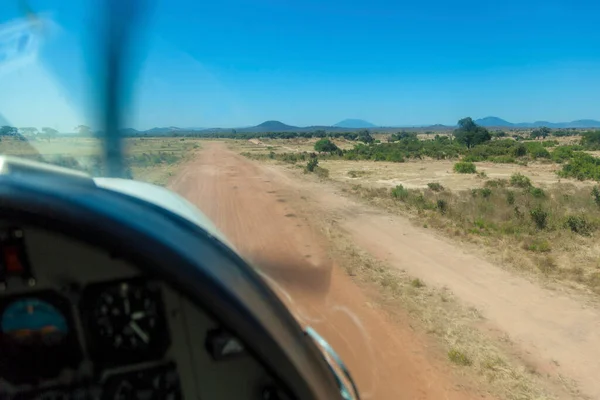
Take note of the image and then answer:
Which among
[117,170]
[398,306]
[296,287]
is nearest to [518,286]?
[398,306]

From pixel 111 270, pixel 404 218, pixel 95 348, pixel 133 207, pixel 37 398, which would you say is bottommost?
pixel 404 218

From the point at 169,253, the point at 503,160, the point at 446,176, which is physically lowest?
the point at 503,160

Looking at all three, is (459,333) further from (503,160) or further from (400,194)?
(503,160)

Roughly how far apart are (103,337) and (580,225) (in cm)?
1741

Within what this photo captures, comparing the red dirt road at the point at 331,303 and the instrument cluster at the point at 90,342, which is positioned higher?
the instrument cluster at the point at 90,342

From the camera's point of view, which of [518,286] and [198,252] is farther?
[518,286]

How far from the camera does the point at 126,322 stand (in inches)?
71.1

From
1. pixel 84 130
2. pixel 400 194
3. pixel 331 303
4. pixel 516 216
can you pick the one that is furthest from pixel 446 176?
pixel 84 130

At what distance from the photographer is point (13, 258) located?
5.31 feet

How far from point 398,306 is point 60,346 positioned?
8760 mm

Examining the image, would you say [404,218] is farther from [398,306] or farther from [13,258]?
[13,258]

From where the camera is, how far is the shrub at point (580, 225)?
1575 centimetres

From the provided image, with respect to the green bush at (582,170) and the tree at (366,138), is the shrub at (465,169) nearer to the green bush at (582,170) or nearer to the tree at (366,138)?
the green bush at (582,170)

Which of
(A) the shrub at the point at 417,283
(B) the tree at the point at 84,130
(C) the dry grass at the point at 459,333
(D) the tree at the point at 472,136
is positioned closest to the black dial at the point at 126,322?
(B) the tree at the point at 84,130
